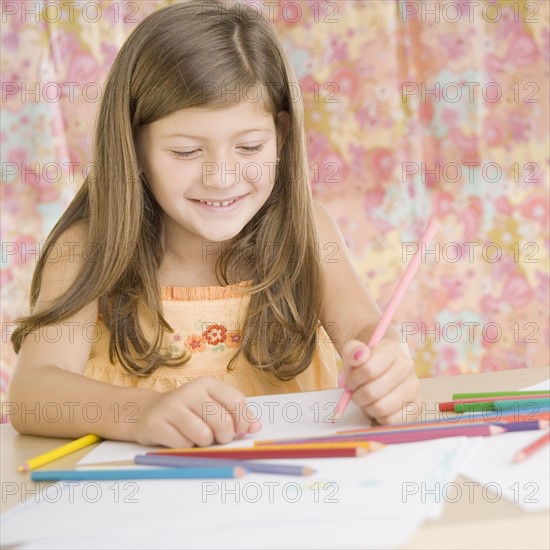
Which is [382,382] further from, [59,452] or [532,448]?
[59,452]

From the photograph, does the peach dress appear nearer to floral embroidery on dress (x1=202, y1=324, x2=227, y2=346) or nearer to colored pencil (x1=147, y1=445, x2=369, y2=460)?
floral embroidery on dress (x1=202, y1=324, x2=227, y2=346)

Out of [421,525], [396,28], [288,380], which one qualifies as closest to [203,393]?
[421,525]

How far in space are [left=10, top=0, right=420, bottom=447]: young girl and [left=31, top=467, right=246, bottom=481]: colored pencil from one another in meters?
0.18

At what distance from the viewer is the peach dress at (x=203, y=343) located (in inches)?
44.4

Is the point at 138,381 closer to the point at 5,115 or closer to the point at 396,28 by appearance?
the point at 5,115

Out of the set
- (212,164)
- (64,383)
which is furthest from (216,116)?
(64,383)

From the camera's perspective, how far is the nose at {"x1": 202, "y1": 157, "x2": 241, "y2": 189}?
100cm

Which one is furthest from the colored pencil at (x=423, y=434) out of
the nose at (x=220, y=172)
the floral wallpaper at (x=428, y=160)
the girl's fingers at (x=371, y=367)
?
the floral wallpaper at (x=428, y=160)

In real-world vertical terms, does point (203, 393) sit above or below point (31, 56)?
below

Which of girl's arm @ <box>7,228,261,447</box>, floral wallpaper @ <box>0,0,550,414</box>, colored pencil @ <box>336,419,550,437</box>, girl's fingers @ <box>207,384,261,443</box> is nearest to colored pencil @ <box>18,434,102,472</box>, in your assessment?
girl's arm @ <box>7,228,261,447</box>

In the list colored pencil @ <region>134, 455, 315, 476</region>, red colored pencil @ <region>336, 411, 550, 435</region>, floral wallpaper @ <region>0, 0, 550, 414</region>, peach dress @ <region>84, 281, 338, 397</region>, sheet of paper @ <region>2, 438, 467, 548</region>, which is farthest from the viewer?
floral wallpaper @ <region>0, 0, 550, 414</region>

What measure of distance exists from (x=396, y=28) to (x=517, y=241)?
0.68m

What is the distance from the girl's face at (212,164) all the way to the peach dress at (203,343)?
0.34ft

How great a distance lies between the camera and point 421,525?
0.50 metres
